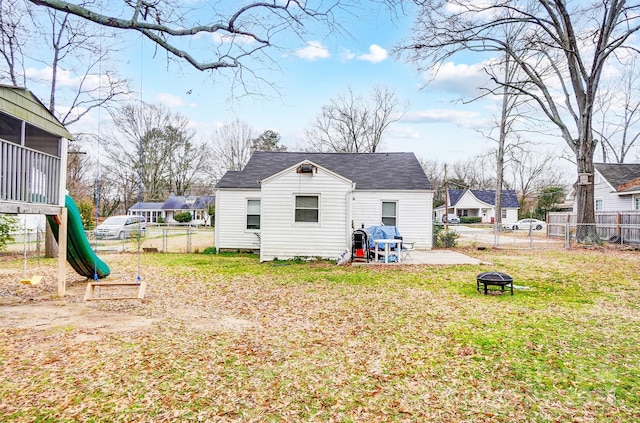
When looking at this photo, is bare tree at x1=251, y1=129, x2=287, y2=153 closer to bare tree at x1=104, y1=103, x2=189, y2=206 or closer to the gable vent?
bare tree at x1=104, y1=103, x2=189, y2=206

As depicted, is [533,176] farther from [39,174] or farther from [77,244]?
[39,174]

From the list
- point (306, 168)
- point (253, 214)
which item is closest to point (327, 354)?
point (306, 168)

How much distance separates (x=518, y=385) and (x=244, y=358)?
2.98 metres

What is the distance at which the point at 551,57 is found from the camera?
1803 cm

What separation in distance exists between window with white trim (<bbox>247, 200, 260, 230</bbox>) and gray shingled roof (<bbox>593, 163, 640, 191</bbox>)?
22.6 meters

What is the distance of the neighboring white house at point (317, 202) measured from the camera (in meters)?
12.4

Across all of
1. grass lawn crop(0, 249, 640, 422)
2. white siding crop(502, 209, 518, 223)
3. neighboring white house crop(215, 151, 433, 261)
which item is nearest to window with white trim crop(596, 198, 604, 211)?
neighboring white house crop(215, 151, 433, 261)

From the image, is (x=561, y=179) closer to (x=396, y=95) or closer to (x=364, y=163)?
(x=396, y=95)

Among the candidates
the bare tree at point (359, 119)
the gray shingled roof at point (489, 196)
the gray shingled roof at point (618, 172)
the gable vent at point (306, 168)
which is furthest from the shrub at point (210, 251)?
the gray shingled roof at point (489, 196)

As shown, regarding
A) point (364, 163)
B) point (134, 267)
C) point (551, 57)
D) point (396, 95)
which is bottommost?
point (134, 267)

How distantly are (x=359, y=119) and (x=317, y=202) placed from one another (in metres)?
22.1

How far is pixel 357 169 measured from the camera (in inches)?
674

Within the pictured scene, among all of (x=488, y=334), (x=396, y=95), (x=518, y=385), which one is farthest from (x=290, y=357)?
(x=396, y=95)

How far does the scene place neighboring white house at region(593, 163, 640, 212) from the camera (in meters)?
21.2
